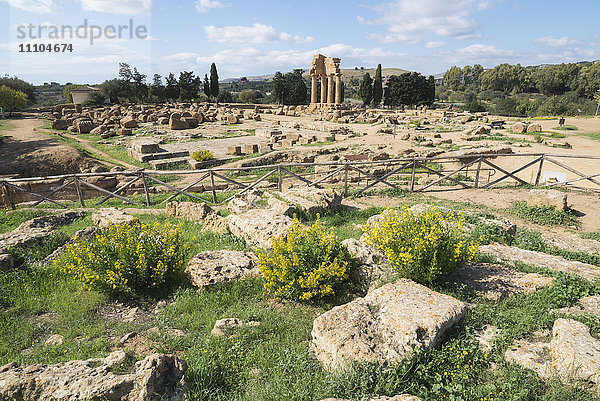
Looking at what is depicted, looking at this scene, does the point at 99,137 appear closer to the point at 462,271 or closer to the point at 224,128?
the point at 224,128

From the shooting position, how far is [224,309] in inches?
181

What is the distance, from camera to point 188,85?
221 ft

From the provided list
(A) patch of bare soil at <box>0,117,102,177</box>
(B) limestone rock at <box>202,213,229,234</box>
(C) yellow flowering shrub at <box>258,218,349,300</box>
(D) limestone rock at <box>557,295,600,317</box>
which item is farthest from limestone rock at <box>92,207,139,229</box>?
(A) patch of bare soil at <box>0,117,102,177</box>

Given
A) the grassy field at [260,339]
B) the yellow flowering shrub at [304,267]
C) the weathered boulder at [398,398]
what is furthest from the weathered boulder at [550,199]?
the weathered boulder at [398,398]

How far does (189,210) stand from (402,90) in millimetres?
59441

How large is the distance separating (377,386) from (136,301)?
3687 mm

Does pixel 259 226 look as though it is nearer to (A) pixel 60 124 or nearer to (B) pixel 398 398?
(B) pixel 398 398

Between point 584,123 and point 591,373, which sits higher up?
point 584,123

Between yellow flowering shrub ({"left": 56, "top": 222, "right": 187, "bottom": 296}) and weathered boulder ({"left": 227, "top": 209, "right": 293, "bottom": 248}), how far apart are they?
1.49 meters

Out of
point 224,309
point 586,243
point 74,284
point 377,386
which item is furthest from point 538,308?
point 74,284

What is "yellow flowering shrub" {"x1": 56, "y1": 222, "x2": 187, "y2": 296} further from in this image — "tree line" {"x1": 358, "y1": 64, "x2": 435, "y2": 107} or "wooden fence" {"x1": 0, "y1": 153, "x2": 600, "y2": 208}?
"tree line" {"x1": 358, "y1": 64, "x2": 435, "y2": 107}

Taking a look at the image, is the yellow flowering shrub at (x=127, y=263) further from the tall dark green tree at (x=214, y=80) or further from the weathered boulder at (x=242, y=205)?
the tall dark green tree at (x=214, y=80)

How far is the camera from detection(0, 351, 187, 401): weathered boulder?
109 inches

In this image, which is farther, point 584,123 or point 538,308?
point 584,123
